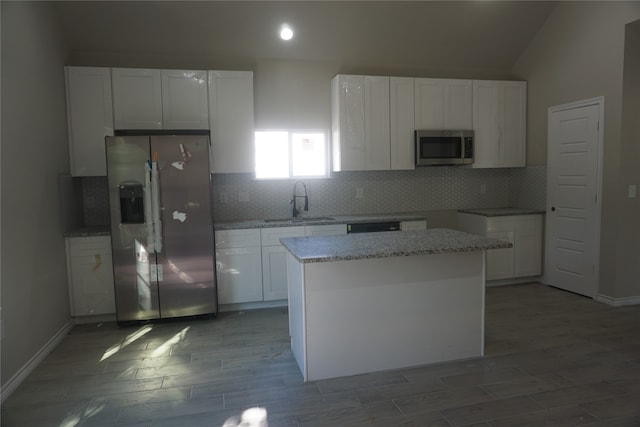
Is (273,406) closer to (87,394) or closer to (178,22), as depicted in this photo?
(87,394)

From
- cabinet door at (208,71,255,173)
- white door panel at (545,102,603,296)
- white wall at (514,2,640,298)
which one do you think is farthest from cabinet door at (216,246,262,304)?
white wall at (514,2,640,298)

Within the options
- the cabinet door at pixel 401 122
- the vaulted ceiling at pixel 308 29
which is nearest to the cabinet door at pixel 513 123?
the vaulted ceiling at pixel 308 29

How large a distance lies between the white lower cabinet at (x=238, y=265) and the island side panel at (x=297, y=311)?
114 cm

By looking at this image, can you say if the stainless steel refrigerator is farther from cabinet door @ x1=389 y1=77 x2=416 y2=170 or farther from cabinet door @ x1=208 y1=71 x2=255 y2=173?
cabinet door @ x1=389 y1=77 x2=416 y2=170

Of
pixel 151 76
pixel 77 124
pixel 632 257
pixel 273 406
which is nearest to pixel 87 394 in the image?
pixel 273 406

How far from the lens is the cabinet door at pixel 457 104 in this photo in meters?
4.76

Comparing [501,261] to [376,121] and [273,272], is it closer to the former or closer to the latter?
[376,121]

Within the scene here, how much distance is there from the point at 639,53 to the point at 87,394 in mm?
5361

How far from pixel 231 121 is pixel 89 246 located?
71.9 inches

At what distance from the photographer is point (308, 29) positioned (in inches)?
169

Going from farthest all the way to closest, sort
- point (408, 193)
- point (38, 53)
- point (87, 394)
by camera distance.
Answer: point (408, 193) < point (38, 53) < point (87, 394)

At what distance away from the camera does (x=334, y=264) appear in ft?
8.49

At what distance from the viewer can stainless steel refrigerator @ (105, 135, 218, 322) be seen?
362cm

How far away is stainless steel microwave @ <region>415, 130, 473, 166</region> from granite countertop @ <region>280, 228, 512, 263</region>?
179cm
